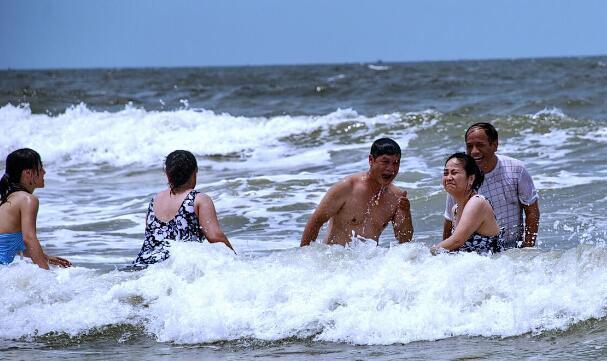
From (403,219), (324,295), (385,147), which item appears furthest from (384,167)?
(324,295)

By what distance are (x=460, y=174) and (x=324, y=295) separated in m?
1.13

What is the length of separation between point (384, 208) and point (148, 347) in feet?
6.26

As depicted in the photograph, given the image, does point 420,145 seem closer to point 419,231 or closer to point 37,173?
point 419,231

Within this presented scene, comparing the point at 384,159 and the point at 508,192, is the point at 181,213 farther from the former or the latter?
the point at 508,192

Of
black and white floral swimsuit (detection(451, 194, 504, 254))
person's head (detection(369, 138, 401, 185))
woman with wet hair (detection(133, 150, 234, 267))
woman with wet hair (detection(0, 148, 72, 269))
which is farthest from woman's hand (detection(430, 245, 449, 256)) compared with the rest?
woman with wet hair (detection(0, 148, 72, 269))

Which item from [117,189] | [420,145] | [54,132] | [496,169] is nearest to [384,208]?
[496,169]

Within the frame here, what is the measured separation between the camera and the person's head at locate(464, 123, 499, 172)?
670 cm

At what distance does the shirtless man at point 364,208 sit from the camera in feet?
21.3

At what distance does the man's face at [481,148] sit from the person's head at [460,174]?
1.82 feet

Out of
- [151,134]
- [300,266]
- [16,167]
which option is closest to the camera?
[16,167]

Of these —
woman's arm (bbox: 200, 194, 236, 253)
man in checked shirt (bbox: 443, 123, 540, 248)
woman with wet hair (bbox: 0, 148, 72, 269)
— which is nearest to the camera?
woman with wet hair (bbox: 0, 148, 72, 269)

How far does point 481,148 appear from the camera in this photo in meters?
6.77

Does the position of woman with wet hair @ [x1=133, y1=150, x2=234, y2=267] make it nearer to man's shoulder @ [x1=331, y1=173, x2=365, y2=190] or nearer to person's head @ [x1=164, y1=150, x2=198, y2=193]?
person's head @ [x1=164, y1=150, x2=198, y2=193]

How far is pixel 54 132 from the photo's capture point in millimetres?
20828
